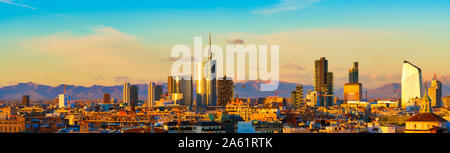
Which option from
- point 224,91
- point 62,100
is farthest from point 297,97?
point 62,100

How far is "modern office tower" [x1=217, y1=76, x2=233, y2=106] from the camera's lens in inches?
7475

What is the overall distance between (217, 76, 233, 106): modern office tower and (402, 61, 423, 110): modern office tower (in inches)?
2088

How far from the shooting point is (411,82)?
7313 inches

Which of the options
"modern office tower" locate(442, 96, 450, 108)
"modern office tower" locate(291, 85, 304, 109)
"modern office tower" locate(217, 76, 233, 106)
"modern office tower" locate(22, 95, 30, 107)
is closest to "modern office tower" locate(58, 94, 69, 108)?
"modern office tower" locate(22, 95, 30, 107)

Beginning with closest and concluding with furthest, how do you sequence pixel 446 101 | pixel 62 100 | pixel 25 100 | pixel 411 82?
pixel 25 100 < pixel 62 100 < pixel 446 101 < pixel 411 82

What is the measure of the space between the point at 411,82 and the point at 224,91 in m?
58.0

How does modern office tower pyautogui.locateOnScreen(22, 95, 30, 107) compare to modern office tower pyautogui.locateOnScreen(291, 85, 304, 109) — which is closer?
modern office tower pyautogui.locateOnScreen(22, 95, 30, 107)

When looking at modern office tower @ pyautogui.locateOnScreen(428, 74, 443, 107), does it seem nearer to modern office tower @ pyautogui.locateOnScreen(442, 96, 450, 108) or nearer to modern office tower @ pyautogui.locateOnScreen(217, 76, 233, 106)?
modern office tower @ pyautogui.locateOnScreen(442, 96, 450, 108)

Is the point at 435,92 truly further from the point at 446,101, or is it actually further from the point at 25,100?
the point at 25,100

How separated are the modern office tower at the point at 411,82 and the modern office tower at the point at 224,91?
5304 centimetres
